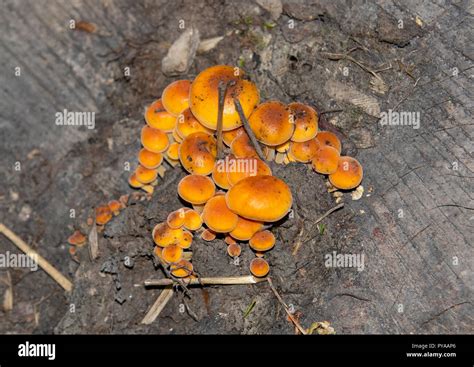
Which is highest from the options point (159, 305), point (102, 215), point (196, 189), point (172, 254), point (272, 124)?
point (272, 124)

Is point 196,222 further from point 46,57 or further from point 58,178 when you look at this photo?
point 46,57

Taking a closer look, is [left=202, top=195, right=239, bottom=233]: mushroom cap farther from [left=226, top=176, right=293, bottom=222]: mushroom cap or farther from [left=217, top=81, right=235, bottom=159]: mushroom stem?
[left=217, top=81, right=235, bottom=159]: mushroom stem

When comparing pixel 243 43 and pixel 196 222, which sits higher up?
pixel 243 43

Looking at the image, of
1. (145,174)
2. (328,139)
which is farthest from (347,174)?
(145,174)

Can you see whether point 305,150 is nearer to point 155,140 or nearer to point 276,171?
point 276,171
